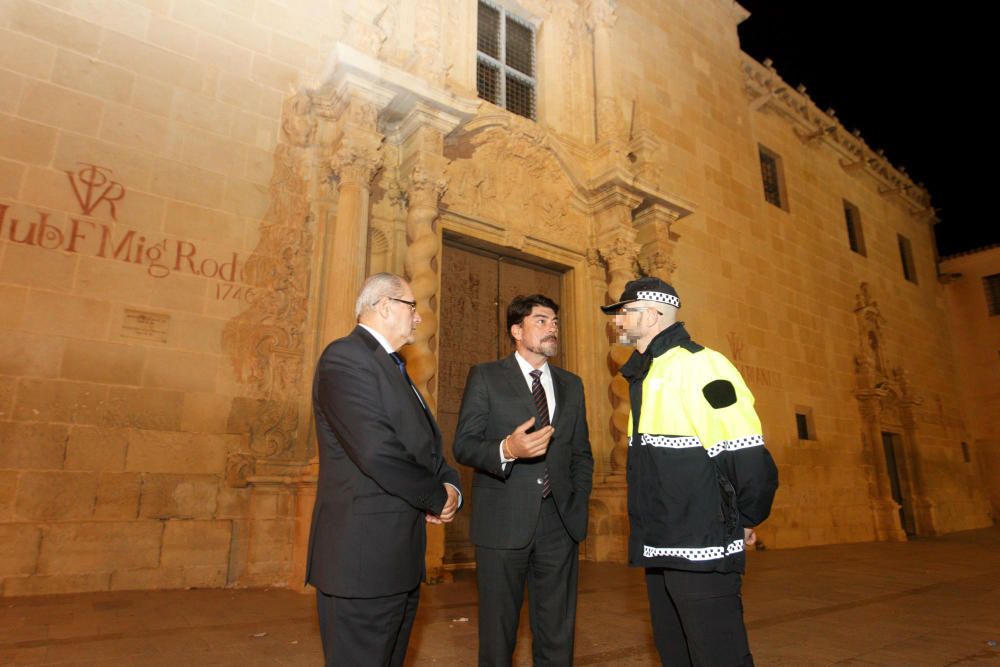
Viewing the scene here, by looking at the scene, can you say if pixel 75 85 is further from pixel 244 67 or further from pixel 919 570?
pixel 919 570

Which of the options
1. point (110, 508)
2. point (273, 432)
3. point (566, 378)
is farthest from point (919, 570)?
point (110, 508)

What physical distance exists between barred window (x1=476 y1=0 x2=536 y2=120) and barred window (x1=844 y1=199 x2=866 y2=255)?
10.7 metres

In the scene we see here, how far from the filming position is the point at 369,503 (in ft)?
6.66

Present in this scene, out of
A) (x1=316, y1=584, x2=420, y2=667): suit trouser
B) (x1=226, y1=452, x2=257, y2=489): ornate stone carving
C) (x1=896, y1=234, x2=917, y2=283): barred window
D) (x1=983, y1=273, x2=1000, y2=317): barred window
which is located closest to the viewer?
(x1=316, y1=584, x2=420, y2=667): suit trouser

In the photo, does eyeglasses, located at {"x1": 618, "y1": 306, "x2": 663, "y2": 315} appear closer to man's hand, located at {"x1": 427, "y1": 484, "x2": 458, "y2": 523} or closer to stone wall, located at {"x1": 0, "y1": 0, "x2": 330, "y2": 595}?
man's hand, located at {"x1": 427, "y1": 484, "x2": 458, "y2": 523}

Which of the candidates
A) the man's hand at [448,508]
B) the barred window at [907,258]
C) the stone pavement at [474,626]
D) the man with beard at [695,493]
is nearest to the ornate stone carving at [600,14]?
the stone pavement at [474,626]

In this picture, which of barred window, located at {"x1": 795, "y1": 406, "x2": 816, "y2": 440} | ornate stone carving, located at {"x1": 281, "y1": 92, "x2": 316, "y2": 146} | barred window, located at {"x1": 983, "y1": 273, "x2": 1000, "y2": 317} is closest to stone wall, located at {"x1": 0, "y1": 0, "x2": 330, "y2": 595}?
ornate stone carving, located at {"x1": 281, "y1": 92, "x2": 316, "y2": 146}

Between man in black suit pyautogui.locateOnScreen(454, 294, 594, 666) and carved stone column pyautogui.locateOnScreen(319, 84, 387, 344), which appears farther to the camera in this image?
carved stone column pyautogui.locateOnScreen(319, 84, 387, 344)

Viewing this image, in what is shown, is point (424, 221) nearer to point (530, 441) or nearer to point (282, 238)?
point (282, 238)

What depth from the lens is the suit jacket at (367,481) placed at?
1969 millimetres

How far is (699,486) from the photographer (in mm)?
2213

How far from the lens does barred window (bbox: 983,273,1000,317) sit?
19344 millimetres

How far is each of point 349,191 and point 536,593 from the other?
4.78 meters

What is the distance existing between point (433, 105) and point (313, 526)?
18.7 feet
